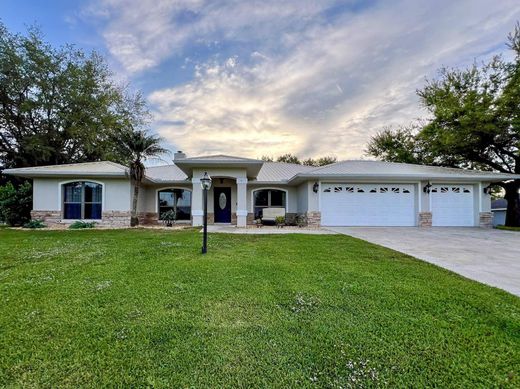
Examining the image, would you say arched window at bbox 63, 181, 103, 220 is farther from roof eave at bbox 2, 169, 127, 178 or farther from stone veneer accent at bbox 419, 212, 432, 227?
stone veneer accent at bbox 419, 212, 432, 227

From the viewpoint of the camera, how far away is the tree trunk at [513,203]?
607 inches

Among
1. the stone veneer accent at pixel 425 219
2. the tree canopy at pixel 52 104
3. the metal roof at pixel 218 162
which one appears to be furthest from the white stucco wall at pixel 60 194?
the stone veneer accent at pixel 425 219

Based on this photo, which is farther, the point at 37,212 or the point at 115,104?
the point at 115,104

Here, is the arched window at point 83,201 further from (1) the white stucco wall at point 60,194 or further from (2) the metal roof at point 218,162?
(2) the metal roof at point 218,162

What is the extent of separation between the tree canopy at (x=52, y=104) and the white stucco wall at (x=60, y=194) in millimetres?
6923

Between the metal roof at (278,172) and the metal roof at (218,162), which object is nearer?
the metal roof at (218,162)

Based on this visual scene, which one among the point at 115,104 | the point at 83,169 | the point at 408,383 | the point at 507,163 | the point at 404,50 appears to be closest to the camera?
the point at 408,383

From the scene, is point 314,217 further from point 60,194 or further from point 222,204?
point 60,194

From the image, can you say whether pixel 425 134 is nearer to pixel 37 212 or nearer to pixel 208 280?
pixel 208 280

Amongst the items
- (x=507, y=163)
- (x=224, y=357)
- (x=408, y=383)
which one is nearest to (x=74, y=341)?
(x=224, y=357)

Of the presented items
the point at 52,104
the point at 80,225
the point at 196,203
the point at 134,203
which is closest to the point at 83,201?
the point at 80,225

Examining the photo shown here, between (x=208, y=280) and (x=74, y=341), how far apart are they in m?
2.08

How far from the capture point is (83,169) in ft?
43.1

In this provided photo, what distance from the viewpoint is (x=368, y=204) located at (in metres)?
13.8
